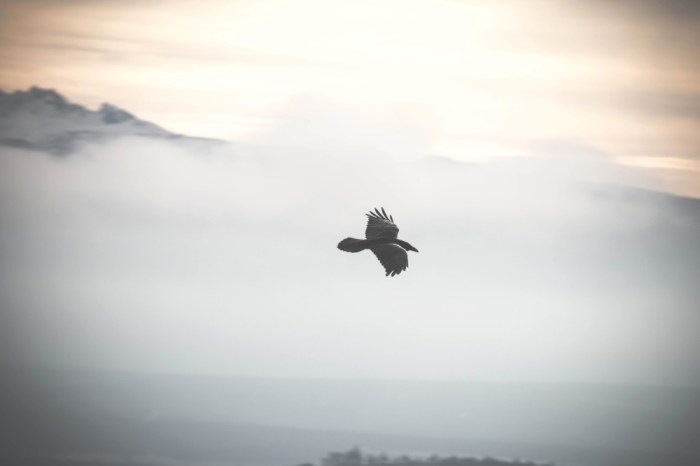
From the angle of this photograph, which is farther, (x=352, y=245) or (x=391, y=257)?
(x=352, y=245)

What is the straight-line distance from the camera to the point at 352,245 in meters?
49.0

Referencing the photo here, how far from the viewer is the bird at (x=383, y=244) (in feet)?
151

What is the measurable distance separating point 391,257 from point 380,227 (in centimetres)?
657

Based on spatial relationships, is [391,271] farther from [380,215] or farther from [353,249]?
[380,215]

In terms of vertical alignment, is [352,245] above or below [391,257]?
above

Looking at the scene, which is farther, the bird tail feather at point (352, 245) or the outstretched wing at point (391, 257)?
the bird tail feather at point (352, 245)

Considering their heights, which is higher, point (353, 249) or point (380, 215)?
point (380, 215)

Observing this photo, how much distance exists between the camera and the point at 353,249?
4847cm

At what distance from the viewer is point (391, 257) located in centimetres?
4684

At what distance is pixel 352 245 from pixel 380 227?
183 inches

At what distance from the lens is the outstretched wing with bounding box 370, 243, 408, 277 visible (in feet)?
149

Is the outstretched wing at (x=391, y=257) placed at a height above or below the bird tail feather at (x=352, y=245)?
below

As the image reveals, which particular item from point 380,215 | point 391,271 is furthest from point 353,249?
point 380,215

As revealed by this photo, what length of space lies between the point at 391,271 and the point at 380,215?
1048cm
